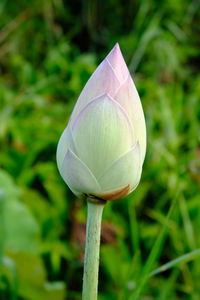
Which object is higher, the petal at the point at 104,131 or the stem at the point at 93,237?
the petal at the point at 104,131

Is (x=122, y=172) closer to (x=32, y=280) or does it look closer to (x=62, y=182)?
(x=32, y=280)

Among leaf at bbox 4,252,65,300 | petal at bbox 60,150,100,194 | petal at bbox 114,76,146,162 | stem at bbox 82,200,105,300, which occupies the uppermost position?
petal at bbox 114,76,146,162

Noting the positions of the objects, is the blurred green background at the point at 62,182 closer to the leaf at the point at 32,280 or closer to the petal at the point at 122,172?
the leaf at the point at 32,280

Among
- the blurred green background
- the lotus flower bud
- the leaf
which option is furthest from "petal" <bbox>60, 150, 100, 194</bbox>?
the leaf

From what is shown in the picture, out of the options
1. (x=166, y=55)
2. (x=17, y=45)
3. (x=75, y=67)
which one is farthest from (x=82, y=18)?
(x=75, y=67)

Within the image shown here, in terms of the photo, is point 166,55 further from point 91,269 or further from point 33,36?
point 91,269

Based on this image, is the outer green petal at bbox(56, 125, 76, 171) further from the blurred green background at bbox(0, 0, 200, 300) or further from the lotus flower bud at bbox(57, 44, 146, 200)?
the blurred green background at bbox(0, 0, 200, 300)

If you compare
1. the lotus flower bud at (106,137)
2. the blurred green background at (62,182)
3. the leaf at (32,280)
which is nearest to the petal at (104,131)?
the lotus flower bud at (106,137)
